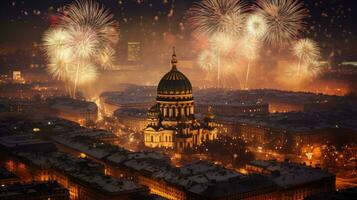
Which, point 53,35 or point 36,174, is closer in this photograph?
point 36,174

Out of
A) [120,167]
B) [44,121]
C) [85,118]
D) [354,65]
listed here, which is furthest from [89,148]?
[354,65]

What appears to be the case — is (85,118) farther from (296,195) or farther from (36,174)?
(296,195)

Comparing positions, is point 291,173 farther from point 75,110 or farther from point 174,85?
point 75,110

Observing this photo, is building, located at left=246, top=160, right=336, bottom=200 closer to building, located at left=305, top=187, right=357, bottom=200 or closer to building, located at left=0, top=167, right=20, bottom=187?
building, located at left=305, top=187, right=357, bottom=200

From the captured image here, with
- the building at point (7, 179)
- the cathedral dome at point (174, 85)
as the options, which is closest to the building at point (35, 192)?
the building at point (7, 179)

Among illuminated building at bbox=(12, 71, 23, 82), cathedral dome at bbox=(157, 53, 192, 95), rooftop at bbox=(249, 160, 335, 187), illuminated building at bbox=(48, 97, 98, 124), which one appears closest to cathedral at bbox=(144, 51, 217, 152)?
cathedral dome at bbox=(157, 53, 192, 95)

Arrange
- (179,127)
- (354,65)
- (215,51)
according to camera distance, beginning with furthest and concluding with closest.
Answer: (354,65), (215,51), (179,127)

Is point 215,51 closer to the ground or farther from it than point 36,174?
farther from it
